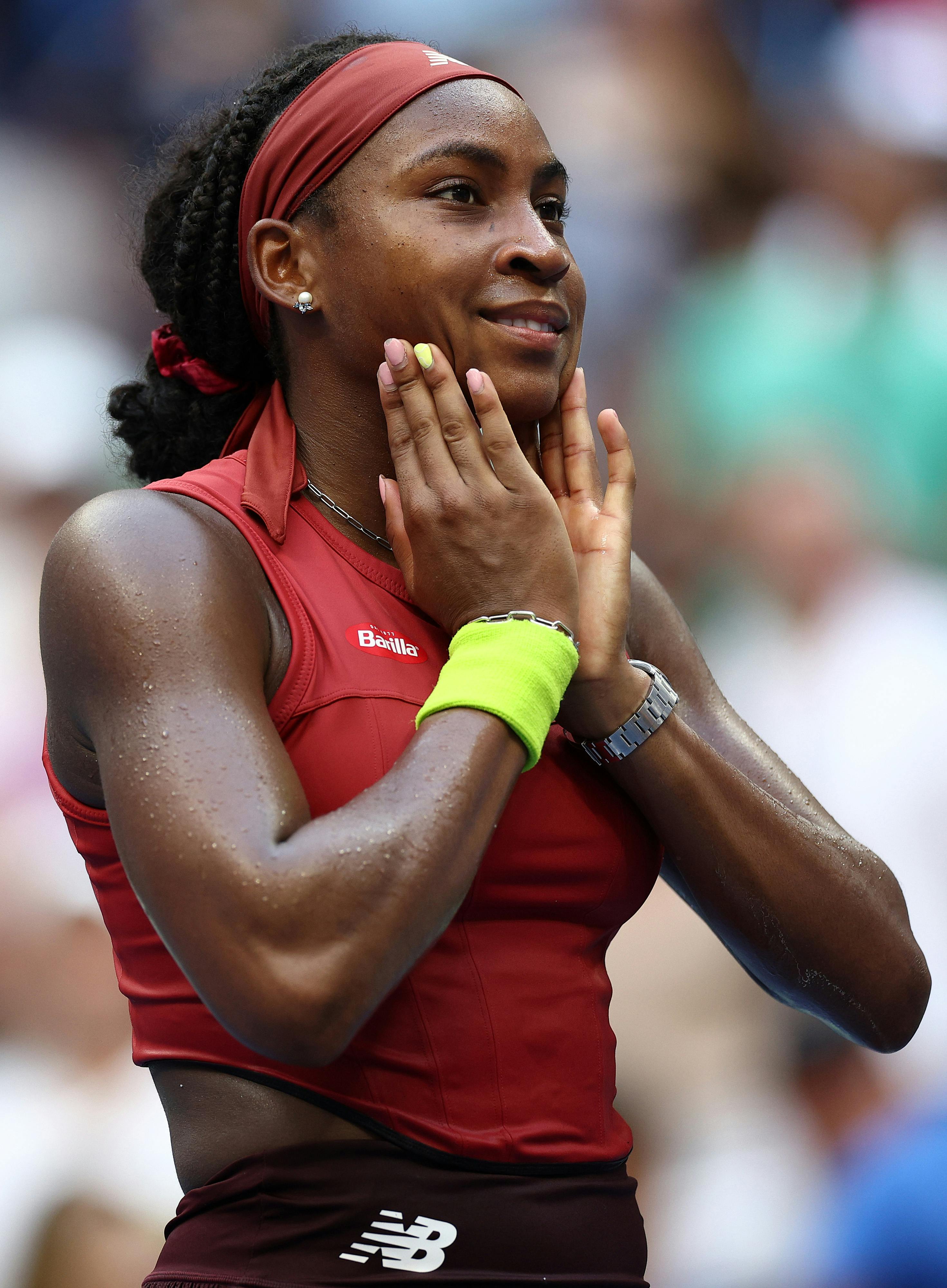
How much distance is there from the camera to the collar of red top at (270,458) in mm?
1551

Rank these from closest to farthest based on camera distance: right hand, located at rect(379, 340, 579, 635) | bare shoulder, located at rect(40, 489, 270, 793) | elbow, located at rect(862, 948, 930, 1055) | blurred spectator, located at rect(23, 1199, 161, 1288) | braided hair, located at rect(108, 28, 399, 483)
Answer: bare shoulder, located at rect(40, 489, 270, 793), right hand, located at rect(379, 340, 579, 635), elbow, located at rect(862, 948, 930, 1055), braided hair, located at rect(108, 28, 399, 483), blurred spectator, located at rect(23, 1199, 161, 1288)

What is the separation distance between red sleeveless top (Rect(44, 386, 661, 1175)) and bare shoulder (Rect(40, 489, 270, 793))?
9cm

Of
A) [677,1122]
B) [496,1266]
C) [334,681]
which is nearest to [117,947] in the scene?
[334,681]

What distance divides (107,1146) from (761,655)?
5.90 ft

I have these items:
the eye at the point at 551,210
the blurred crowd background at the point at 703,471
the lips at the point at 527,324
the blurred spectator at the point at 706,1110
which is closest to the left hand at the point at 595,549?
the lips at the point at 527,324

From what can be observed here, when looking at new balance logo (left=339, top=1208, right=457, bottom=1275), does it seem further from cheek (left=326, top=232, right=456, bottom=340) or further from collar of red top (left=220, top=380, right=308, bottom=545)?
cheek (left=326, top=232, right=456, bottom=340)

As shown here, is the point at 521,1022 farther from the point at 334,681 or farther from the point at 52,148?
the point at 52,148

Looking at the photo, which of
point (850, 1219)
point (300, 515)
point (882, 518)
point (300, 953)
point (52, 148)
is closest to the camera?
point (300, 953)

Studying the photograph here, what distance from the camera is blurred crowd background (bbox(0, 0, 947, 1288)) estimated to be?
2.79 metres

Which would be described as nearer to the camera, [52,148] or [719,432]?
[52,148]

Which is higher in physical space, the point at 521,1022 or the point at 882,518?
the point at 882,518

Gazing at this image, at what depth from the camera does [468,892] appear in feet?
4.58

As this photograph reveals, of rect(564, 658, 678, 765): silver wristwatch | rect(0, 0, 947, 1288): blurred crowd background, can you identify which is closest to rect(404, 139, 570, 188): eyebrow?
rect(564, 658, 678, 765): silver wristwatch

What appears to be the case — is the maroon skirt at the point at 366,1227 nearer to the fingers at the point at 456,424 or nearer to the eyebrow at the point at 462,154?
the fingers at the point at 456,424
